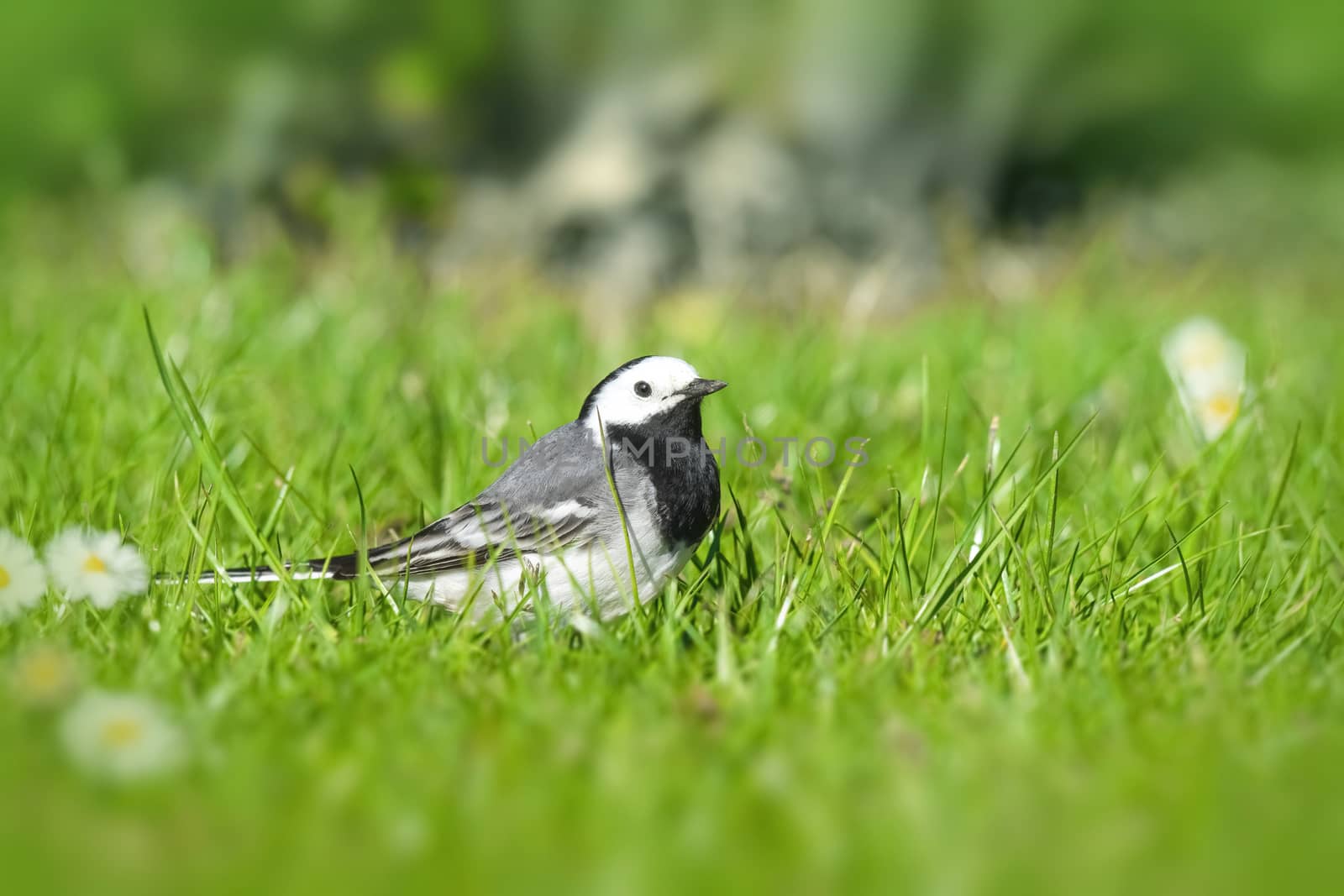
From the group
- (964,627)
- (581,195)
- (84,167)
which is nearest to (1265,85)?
(581,195)

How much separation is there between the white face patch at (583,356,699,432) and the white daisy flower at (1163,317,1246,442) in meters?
1.70

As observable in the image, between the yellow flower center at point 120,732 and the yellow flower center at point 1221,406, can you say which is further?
the yellow flower center at point 1221,406

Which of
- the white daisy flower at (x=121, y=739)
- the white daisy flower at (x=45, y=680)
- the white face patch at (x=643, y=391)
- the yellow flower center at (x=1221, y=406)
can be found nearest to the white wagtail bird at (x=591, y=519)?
the white face patch at (x=643, y=391)

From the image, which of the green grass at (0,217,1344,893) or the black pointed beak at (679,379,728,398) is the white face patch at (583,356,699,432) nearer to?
the black pointed beak at (679,379,728,398)

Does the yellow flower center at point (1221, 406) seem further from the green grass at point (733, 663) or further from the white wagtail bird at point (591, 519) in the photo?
the white wagtail bird at point (591, 519)

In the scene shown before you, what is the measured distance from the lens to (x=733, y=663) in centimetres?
231

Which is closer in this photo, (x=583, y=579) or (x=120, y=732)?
(x=120, y=732)

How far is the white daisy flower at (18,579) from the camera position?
243 cm

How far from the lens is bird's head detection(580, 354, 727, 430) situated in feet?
8.70

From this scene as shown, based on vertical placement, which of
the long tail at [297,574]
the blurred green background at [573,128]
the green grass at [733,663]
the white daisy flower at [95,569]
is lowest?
the green grass at [733,663]

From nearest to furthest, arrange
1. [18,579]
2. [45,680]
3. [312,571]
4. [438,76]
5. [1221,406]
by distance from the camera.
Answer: [45,680] < [18,579] < [312,571] < [1221,406] < [438,76]

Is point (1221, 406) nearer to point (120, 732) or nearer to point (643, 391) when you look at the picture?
point (643, 391)

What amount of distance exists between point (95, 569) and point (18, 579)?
0.15 metres

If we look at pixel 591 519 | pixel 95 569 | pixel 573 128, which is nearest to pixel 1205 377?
pixel 591 519
